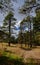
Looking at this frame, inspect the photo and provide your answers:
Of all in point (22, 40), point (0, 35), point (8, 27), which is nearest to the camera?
point (0, 35)

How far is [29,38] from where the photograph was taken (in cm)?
6781

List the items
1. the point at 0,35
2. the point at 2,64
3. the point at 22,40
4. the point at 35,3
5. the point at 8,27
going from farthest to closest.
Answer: the point at 22,40
the point at 8,27
the point at 0,35
the point at 2,64
the point at 35,3

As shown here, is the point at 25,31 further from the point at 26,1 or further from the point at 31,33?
the point at 26,1

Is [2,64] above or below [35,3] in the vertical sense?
below

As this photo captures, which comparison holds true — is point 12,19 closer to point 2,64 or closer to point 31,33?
point 31,33

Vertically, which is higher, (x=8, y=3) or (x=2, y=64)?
(x=8, y=3)

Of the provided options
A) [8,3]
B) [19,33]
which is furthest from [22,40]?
[8,3]

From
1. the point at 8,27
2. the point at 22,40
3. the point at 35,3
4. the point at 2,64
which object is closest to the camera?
the point at 35,3

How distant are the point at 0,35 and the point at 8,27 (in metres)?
4.95

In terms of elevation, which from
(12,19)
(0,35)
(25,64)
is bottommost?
(25,64)

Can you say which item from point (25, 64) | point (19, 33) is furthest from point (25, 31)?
point (25, 64)

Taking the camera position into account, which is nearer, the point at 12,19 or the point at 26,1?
the point at 26,1

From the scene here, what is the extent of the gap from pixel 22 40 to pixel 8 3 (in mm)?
52644

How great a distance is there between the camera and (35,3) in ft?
56.3
